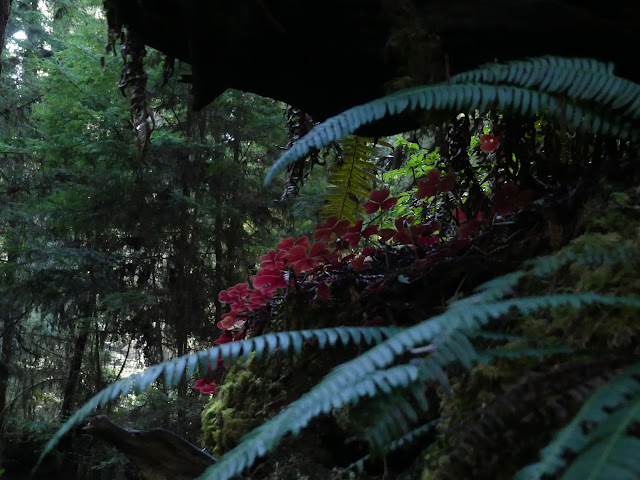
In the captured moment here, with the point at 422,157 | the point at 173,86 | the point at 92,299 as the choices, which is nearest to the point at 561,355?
the point at 422,157

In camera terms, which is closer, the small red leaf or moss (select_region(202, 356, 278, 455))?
moss (select_region(202, 356, 278, 455))

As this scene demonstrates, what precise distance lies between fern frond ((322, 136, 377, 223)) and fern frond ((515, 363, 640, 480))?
84.6 inches

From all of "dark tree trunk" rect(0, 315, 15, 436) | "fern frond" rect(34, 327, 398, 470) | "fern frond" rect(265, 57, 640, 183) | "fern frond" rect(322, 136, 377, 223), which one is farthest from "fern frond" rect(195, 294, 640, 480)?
"dark tree trunk" rect(0, 315, 15, 436)

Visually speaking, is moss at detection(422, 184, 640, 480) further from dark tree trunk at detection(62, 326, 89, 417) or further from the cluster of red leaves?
dark tree trunk at detection(62, 326, 89, 417)

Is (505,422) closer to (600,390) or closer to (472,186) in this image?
(600,390)

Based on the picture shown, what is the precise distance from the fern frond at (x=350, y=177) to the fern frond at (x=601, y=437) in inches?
84.6

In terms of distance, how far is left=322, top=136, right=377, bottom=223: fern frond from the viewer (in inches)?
109

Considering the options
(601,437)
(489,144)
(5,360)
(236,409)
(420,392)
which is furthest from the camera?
(5,360)

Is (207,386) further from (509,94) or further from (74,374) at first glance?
(74,374)

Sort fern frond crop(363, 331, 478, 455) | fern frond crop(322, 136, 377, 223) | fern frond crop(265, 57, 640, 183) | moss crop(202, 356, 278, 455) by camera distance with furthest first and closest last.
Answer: fern frond crop(322, 136, 377, 223), moss crop(202, 356, 278, 455), fern frond crop(265, 57, 640, 183), fern frond crop(363, 331, 478, 455)

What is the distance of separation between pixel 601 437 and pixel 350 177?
2304 mm

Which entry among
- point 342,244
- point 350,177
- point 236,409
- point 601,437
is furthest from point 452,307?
point 350,177

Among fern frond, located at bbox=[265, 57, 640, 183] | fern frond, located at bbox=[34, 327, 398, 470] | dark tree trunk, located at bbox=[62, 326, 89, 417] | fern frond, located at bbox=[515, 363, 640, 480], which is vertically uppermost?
dark tree trunk, located at bbox=[62, 326, 89, 417]

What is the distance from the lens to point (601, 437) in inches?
23.8
